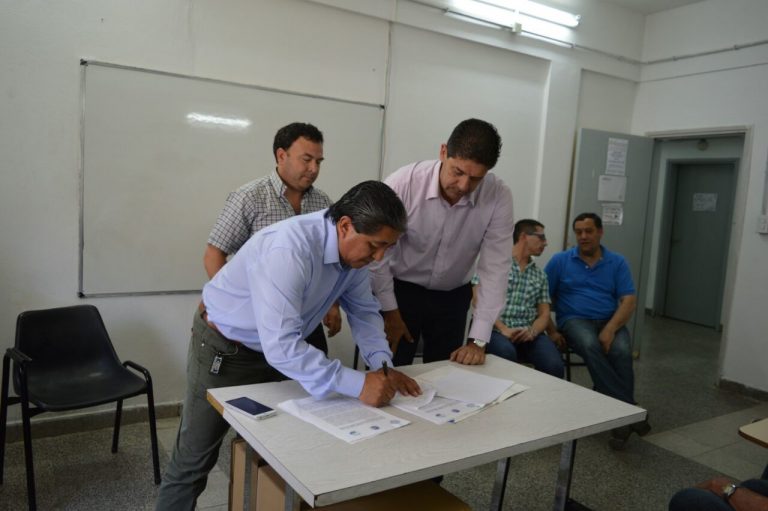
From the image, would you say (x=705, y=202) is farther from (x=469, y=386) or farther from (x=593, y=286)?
(x=469, y=386)

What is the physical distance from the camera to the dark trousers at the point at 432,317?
2.30m

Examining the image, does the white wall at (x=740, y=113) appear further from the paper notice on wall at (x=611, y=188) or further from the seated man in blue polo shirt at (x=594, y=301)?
the seated man in blue polo shirt at (x=594, y=301)

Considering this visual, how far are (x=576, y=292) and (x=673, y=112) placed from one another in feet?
8.06

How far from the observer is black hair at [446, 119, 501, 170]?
185 centimetres

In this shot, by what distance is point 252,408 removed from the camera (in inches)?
57.4

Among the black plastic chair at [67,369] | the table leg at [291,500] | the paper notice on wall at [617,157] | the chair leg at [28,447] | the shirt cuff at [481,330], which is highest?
the paper notice on wall at [617,157]

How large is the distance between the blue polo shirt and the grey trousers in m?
2.39

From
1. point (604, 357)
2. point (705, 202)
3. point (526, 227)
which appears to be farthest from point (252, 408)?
point (705, 202)

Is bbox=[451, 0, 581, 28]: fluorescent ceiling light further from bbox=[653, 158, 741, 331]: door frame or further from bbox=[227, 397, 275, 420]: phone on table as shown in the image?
bbox=[227, 397, 275, 420]: phone on table

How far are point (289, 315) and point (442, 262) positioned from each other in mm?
939

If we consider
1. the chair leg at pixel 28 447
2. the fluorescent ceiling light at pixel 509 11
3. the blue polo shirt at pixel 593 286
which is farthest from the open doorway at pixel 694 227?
the chair leg at pixel 28 447

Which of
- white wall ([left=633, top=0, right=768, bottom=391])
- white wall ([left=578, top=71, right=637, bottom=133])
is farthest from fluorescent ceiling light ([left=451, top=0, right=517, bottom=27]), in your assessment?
white wall ([left=633, top=0, right=768, bottom=391])

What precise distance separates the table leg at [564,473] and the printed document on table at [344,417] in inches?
29.2

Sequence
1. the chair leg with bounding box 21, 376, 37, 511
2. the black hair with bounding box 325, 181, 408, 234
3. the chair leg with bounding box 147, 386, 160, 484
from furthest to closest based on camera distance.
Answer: the chair leg with bounding box 147, 386, 160, 484, the chair leg with bounding box 21, 376, 37, 511, the black hair with bounding box 325, 181, 408, 234
